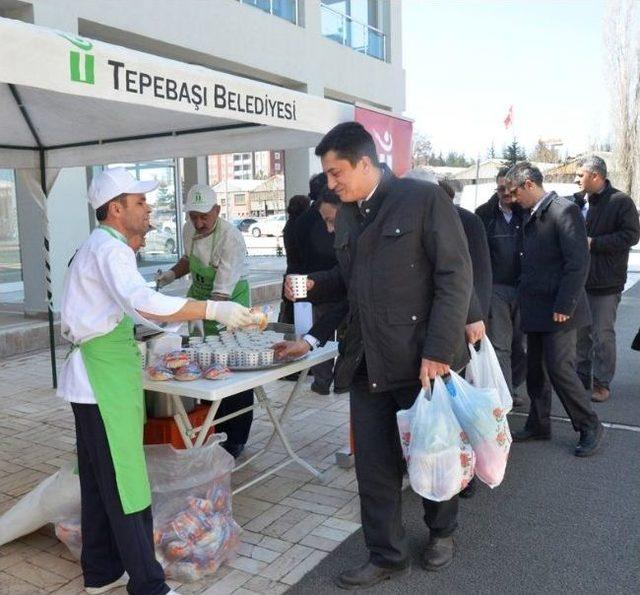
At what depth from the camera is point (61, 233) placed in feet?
27.0

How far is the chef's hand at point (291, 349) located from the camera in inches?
130

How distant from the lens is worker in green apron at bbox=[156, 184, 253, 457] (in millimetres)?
4234

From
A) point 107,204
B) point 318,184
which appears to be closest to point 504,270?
point 318,184

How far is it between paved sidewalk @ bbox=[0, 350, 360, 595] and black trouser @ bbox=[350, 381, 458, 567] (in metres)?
0.40

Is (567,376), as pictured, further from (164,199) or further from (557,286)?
(164,199)

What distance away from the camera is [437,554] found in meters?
2.94

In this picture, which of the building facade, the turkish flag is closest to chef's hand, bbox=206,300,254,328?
the building facade

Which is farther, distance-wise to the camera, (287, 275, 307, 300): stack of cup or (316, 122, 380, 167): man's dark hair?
(287, 275, 307, 300): stack of cup

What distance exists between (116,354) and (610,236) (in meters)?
4.14

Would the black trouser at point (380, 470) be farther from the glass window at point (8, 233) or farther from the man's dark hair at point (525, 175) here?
the glass window at point (8, 233)

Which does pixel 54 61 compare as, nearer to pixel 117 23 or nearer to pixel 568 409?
pixel 568 409

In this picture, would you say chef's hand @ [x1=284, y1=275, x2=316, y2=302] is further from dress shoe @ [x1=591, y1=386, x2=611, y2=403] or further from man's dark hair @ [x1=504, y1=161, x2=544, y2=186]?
dress shoe @ [x1=591, y1=386, x2=611, y2=403]

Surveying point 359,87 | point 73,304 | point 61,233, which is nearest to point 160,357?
point 73,304

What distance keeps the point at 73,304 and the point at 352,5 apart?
44.1 feet
